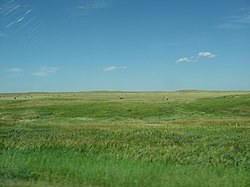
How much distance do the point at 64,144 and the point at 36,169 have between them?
6.81 meters

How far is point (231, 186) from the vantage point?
11250 millimetres

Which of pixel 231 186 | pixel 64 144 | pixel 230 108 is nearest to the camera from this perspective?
pixel 231 186

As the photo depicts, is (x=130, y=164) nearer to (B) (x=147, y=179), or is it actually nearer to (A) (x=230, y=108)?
(B) (x=147, y=179)

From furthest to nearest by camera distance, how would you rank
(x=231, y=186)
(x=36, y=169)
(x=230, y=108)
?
(x=230, y=108) < (x=36, y=169) < (x=231, y=186)

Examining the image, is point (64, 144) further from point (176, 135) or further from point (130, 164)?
point (176, 135)

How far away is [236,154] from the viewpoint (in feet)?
59.0

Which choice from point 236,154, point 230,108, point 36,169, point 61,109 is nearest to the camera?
point 36,169

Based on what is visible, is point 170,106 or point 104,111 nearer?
point 104,111

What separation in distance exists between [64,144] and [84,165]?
6.57 metres

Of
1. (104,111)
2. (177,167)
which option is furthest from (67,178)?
(104,111)

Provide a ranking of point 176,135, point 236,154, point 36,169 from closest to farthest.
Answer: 1. point 36,169
2. point 236,154
3. point 176,135

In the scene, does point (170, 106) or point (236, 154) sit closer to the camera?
point (236, 154)

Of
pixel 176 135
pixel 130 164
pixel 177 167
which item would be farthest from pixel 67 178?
pixel 176 135

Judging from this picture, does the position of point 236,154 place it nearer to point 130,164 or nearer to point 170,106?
point 130,164
